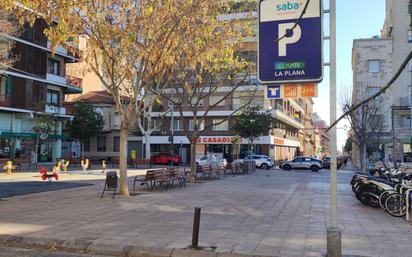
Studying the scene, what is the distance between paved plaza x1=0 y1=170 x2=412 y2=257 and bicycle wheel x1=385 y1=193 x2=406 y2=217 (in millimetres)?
252

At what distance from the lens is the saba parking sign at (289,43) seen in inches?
290

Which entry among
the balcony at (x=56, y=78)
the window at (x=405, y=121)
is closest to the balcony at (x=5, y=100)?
the balcony at (x=56, y=78)

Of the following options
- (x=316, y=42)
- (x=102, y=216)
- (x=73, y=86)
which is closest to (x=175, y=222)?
(x=102, y=216)

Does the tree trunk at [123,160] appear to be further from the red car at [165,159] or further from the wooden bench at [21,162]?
the red car at [165,159]

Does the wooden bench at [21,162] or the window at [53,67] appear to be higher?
the window at [53,67]

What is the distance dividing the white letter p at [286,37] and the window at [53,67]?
40.5 metres

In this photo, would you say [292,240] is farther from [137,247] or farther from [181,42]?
[181,42]

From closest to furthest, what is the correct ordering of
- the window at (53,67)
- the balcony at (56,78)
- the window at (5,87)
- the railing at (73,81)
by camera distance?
1. the window at (5,87)
2. the balcony at (56,78)
3. the window at (53,67)
4. the railing at (73,81)

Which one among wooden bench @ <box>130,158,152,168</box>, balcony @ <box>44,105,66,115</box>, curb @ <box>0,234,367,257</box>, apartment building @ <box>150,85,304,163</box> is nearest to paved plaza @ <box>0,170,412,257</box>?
curb @ <box>0,234,367,257</box>

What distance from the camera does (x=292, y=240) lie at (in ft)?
27.2

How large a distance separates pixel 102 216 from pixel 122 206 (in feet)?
5.97

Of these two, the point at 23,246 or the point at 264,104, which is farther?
the point at 264,104

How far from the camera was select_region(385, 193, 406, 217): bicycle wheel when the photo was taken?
11547 millimetres

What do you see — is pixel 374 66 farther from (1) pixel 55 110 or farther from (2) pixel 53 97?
(2) pixel 53 97
